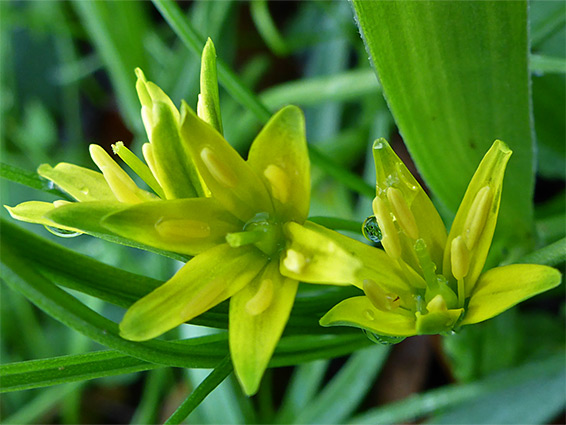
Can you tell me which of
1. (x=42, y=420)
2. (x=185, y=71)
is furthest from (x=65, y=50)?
(x=42, y=420)

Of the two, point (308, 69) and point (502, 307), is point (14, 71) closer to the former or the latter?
point (308, 69)

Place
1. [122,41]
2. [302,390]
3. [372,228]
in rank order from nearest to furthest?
[372,228]
[302,390]
[122,41]

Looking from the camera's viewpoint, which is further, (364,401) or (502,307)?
(364,401)

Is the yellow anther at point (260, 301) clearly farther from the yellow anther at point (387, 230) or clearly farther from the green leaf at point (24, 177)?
the green leaf at point (24, 177)

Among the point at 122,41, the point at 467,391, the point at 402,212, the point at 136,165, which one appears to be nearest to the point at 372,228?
the point at 402,212

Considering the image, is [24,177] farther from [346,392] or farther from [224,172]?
[346,392]

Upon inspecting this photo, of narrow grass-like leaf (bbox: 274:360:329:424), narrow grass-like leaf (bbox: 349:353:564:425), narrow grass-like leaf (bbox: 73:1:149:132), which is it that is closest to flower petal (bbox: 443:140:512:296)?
narrow grass-like leaf (bbox: 349:353:564:425)

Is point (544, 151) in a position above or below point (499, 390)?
above
